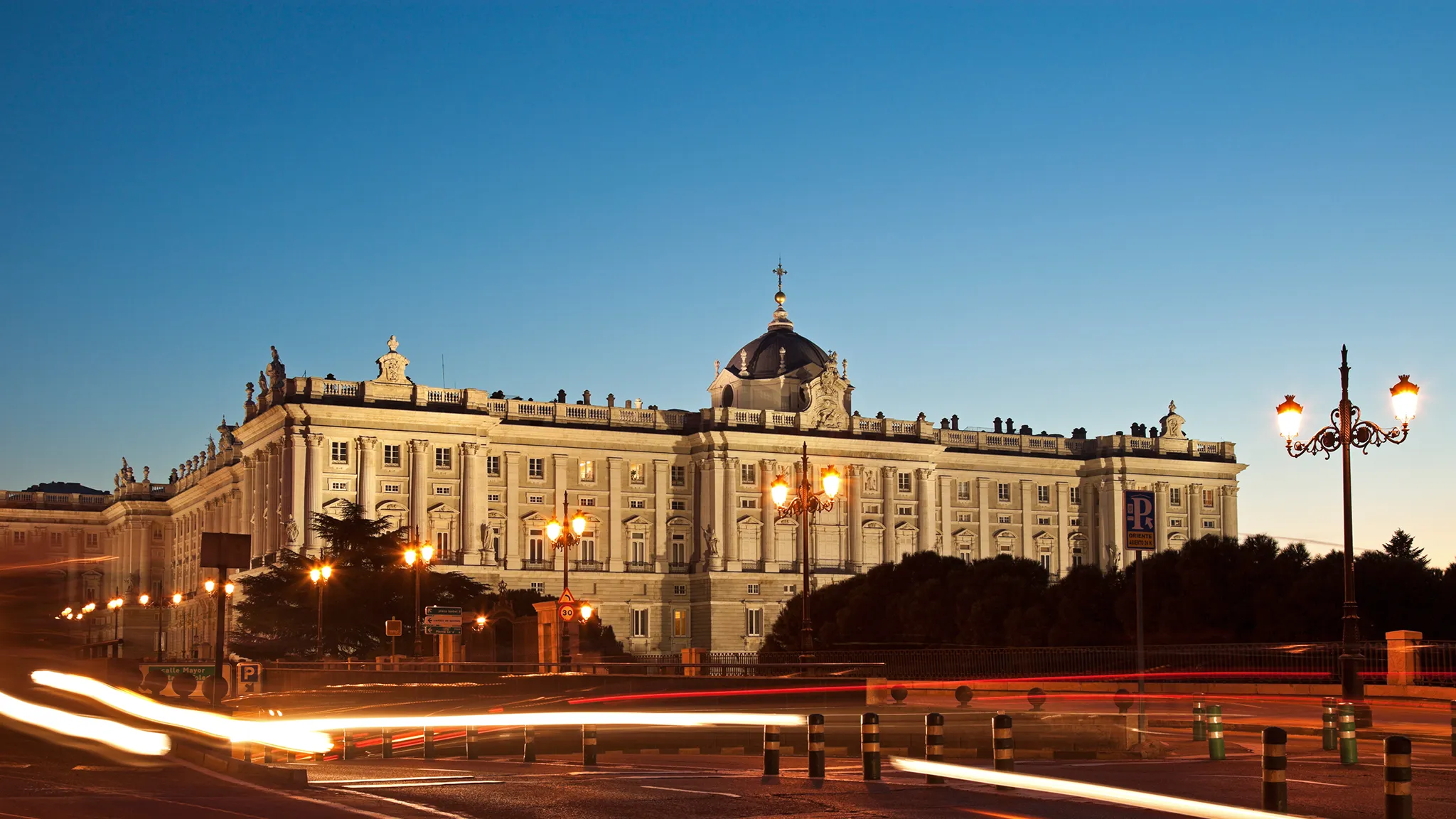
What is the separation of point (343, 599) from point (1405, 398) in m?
61.3

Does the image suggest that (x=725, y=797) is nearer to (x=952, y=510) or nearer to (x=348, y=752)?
(x=348, y=752)

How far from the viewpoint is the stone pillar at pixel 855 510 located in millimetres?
126000

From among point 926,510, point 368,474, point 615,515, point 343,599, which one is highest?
point 368,474

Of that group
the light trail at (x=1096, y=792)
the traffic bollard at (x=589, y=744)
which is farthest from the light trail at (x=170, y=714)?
the light trail at (x=1096, y=792)

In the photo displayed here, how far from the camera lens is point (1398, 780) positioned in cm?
1371

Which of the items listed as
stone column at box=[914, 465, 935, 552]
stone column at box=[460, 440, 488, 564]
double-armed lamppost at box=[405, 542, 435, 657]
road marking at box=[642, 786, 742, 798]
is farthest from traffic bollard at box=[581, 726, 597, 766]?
stone column at box=[914, 465, 935, 552]

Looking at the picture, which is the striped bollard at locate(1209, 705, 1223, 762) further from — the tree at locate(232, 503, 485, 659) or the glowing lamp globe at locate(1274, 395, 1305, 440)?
the tree at locate(232, 503, 485, 659)

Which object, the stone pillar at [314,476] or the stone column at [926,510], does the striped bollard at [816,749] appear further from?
the stone column at [926,510]

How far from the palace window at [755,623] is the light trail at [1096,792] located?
98.1 metres

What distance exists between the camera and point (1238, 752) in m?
27.9

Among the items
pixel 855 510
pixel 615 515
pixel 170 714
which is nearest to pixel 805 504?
pixel 170 714

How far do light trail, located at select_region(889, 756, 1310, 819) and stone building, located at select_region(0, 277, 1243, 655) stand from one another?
88793 millimetres

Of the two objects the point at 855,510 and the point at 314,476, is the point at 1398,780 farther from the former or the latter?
the point at 855,510

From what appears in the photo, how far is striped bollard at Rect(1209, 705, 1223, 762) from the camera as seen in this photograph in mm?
25875
